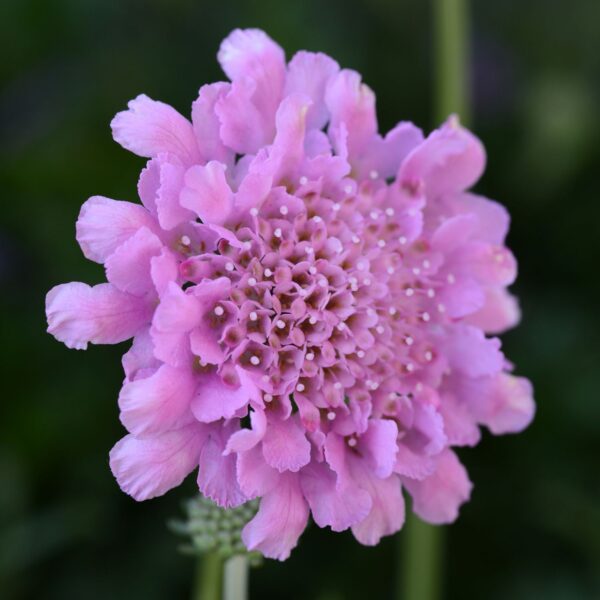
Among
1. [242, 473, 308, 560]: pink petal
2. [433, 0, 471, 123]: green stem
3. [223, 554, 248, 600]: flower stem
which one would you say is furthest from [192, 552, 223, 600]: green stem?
[433, 0, 471, 123]: green stem

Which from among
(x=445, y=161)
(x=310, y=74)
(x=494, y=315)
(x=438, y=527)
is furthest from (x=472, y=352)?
(x=438, y=527)

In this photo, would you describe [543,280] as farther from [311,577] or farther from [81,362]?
[81,362]

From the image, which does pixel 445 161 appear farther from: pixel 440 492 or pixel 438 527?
pixel 438 527

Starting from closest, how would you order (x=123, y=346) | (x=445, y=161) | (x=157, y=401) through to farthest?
1. (x=157, y=401)
2. (x=445, y=161)
3. (x=123, y=346)

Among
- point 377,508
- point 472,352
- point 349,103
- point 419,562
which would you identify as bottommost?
point 419,562

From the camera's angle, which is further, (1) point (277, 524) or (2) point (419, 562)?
(2) point (419, 562)

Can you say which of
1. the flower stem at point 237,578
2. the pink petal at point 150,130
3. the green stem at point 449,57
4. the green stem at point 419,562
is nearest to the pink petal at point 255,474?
the flower stem at point 237,578
